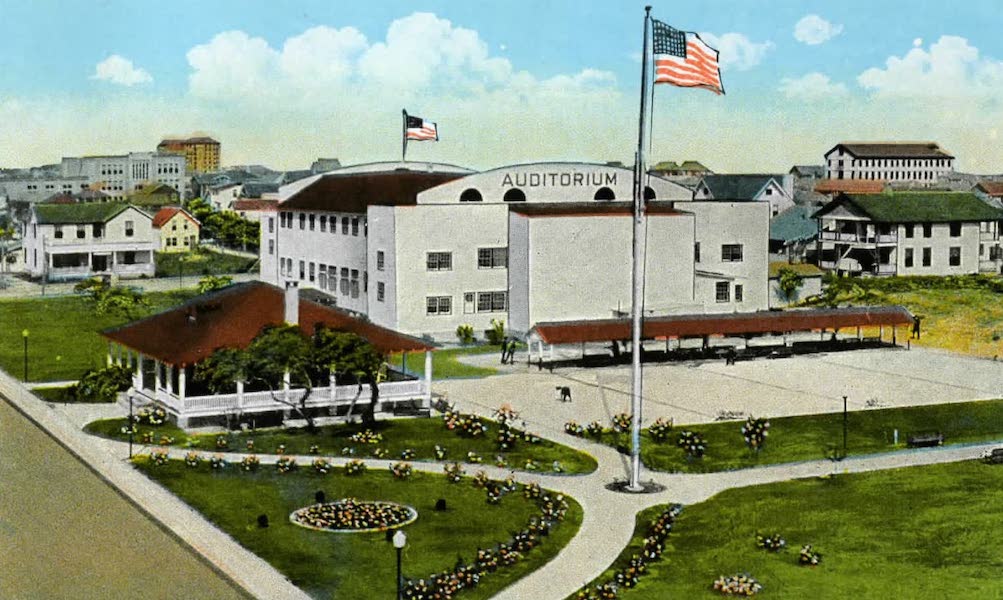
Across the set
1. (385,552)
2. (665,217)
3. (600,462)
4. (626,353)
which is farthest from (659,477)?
(665,217)

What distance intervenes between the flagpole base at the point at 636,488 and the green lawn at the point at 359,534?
1903mm

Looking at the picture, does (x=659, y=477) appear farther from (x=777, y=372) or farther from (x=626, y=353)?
(x=626, y=353)

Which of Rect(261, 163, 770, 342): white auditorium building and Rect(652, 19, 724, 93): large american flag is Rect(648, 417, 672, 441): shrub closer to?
Rect(652, 19, 724, 93): large american flag

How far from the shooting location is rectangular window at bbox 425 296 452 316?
5944 cm

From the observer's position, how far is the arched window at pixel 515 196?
2419 inches

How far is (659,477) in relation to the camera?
107ft

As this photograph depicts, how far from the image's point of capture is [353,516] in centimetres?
2786

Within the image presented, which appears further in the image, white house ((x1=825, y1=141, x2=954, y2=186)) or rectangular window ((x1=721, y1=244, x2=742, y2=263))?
white house ((x1=825, y1=141, x2=954, y2=186))

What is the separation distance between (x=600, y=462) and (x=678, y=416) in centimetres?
719

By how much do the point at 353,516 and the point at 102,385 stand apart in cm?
1755

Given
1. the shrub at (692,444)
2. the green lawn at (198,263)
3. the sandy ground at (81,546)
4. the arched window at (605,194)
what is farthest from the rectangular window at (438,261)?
the green lawn at (198,263)

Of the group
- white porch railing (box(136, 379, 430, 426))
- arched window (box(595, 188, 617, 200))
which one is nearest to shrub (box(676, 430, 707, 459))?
white porch railing (box(136, 379, 430, 426))

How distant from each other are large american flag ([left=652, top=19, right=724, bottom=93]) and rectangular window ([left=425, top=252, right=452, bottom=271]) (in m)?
30.6

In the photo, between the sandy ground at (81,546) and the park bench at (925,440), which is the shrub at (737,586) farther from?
the park bench at (925,440)
